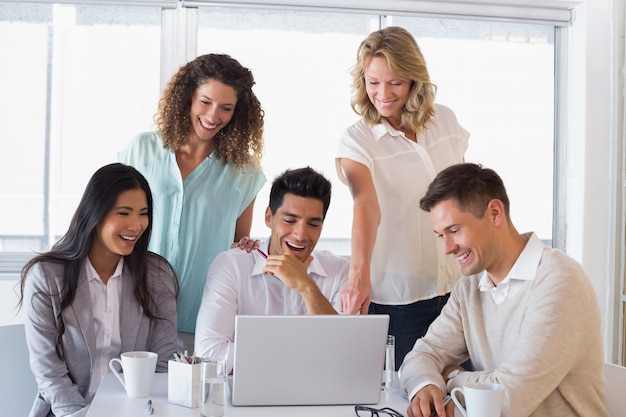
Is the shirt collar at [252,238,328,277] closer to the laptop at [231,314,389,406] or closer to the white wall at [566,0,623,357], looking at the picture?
the laptop at [231,314,389,406]

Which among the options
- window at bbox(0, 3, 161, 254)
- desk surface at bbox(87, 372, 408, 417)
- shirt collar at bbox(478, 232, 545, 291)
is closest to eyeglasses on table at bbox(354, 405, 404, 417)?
desk surface at bbox(87, 372, 408, 417)

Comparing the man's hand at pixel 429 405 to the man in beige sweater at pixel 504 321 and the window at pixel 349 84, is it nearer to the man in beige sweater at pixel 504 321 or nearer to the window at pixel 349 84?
the man in beige sweater at pixel 504 321

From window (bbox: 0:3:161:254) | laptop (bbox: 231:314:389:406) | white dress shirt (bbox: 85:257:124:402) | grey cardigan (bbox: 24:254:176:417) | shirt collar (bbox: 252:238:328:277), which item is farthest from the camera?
window (bbox: 0:3:161:254)

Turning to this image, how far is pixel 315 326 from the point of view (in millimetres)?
1655

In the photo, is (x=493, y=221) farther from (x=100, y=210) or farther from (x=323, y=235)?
(x=323, y=235)

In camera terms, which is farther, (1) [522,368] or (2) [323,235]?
(2) [323,235]

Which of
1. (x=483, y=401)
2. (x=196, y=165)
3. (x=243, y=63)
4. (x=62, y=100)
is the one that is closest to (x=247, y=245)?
(x=196, y=165)

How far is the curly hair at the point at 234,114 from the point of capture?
8.54 ft

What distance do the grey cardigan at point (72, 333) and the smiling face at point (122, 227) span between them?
8 centimetres

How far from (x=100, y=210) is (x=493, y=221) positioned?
118 centimetres

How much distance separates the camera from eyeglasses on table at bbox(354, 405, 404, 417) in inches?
65.9

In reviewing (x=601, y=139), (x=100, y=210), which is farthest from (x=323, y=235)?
(x=100, y=210)

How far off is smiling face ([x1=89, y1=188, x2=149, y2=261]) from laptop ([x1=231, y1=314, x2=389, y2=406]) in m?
0.79

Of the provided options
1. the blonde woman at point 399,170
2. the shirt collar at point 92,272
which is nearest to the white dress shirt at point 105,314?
the shirt collar at point 92,272
